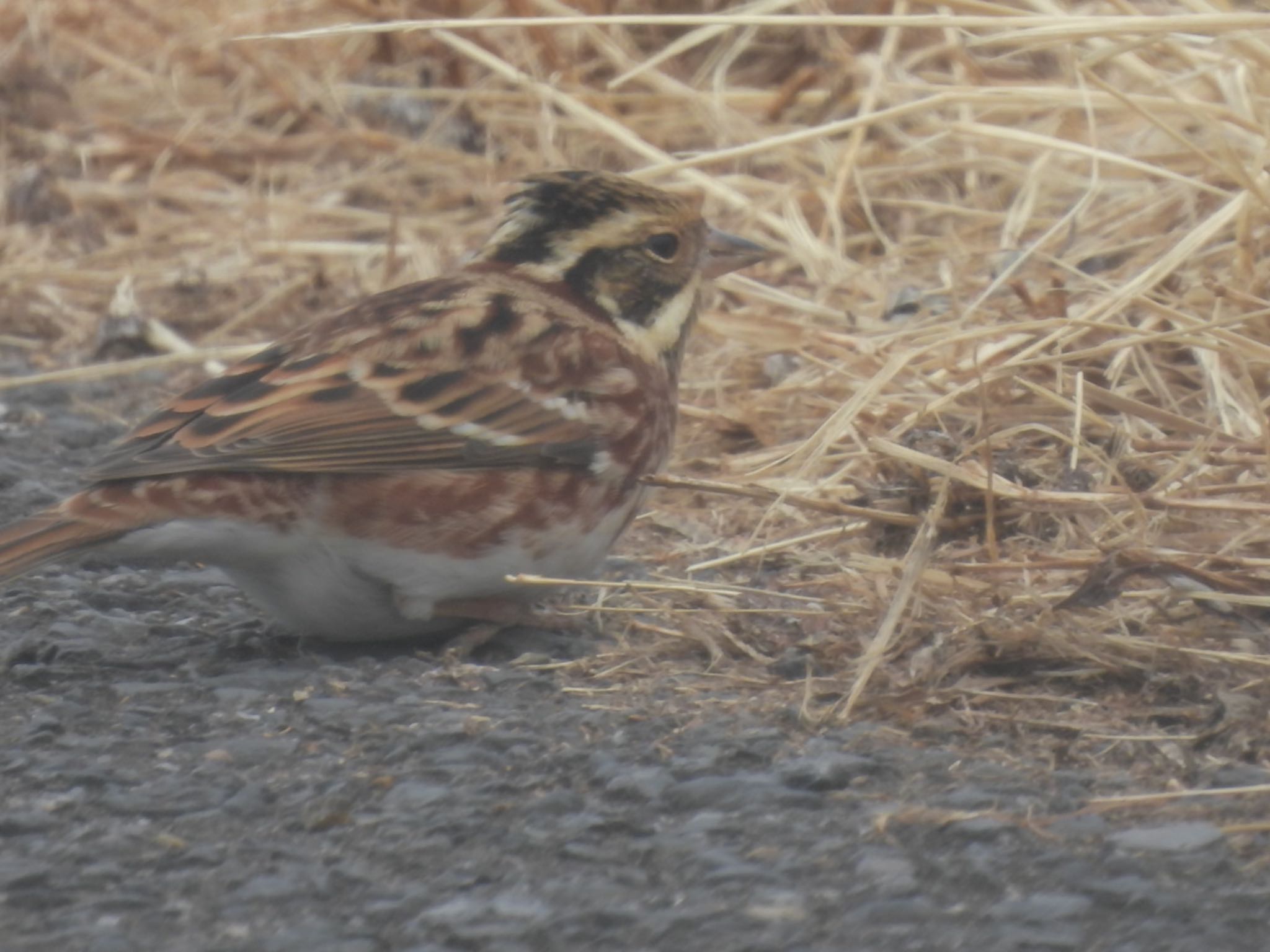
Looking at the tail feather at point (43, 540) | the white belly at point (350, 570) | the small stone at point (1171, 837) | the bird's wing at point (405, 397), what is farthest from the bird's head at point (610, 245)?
the small stone at point (1171, 837)

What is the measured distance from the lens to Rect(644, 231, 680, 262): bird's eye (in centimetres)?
485

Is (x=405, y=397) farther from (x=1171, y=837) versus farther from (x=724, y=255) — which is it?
(x=1171, y=837)

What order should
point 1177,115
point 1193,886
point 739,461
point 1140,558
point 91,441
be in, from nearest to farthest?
1. point 1193,886
2. point 1140,558
3. point 739,461
4. point 91,441
5. point 1177,115

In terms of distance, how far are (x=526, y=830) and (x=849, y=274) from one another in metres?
3.77

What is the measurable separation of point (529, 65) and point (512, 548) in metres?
4.43

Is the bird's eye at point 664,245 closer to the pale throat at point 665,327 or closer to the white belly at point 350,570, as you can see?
the pale throat at point 665,327

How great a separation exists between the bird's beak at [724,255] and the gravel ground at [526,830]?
4.37 ft

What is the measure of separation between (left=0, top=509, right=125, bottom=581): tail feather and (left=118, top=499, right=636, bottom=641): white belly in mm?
83

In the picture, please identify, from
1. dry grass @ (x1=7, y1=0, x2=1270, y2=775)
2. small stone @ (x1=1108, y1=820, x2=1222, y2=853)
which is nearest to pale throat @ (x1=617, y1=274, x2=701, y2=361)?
dry grass @ (x1=7, y1=0, x2=1270, y2=775)

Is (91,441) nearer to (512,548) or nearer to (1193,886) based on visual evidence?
(512,548)

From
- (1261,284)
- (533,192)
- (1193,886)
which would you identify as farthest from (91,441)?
(1193,886)

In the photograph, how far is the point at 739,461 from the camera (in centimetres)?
548

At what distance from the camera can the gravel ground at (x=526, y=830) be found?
2.83 m

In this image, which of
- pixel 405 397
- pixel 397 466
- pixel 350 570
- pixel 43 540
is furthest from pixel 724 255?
pixel 43 540
